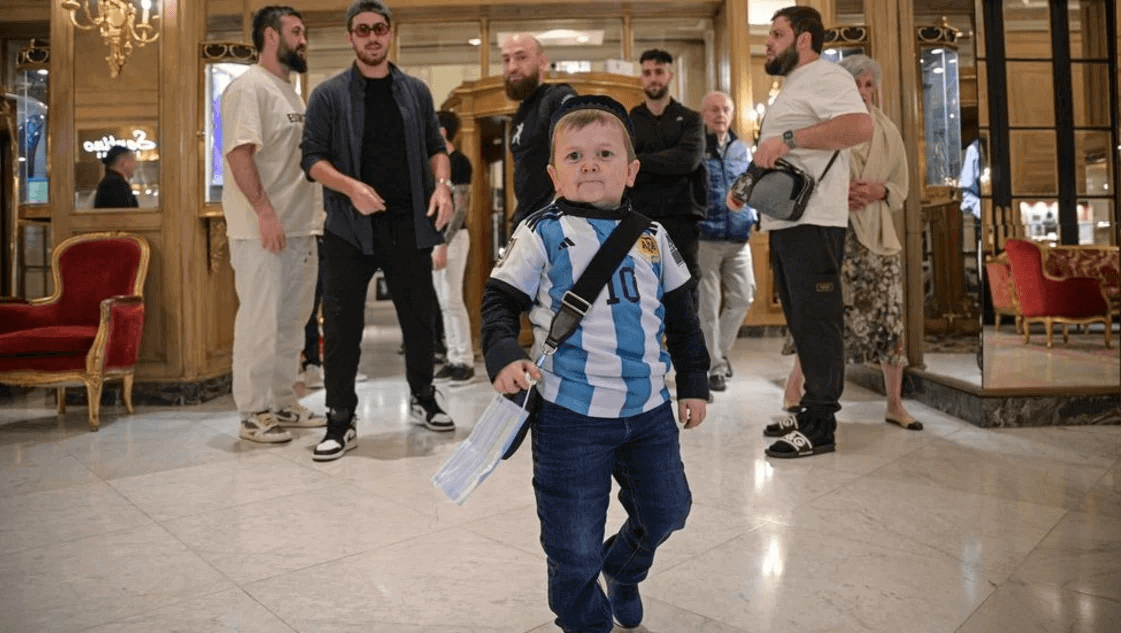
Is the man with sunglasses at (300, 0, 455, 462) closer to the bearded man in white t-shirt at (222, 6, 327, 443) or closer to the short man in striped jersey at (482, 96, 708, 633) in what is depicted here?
the bearded man in white t-shirt at (222, 6, 327, 443)

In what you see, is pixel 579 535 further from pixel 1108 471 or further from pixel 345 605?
pixel 1108 471

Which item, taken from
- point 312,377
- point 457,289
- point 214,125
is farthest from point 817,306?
point 214,125

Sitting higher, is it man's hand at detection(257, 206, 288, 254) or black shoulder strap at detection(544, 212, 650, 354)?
man's hand at detection(257, 206, 288, 254)

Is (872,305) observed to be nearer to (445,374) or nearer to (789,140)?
(789,140)

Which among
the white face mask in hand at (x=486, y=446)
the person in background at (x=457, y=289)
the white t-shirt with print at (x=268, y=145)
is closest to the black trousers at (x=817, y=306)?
the white face mask in hand at (x=486, y=446)

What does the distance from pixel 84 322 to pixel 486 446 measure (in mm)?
3624

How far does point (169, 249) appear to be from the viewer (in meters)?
4.14

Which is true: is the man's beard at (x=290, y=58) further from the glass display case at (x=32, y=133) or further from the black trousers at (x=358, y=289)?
the glass display case at (x=32, y=133)

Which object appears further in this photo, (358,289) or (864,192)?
(864,192)

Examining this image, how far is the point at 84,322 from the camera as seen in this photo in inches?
157

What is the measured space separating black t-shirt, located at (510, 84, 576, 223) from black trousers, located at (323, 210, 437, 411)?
41cm

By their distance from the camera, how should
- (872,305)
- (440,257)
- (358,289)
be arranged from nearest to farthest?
1. (358,289)
2. (872,305)
3. (440,257)

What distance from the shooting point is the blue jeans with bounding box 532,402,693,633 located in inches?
46.8

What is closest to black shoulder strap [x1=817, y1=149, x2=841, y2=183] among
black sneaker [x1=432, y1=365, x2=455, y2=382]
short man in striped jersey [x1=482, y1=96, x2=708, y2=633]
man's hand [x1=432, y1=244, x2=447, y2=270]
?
short man in striped jersey [x1=482, y1=96, x2=708, y2=633]
